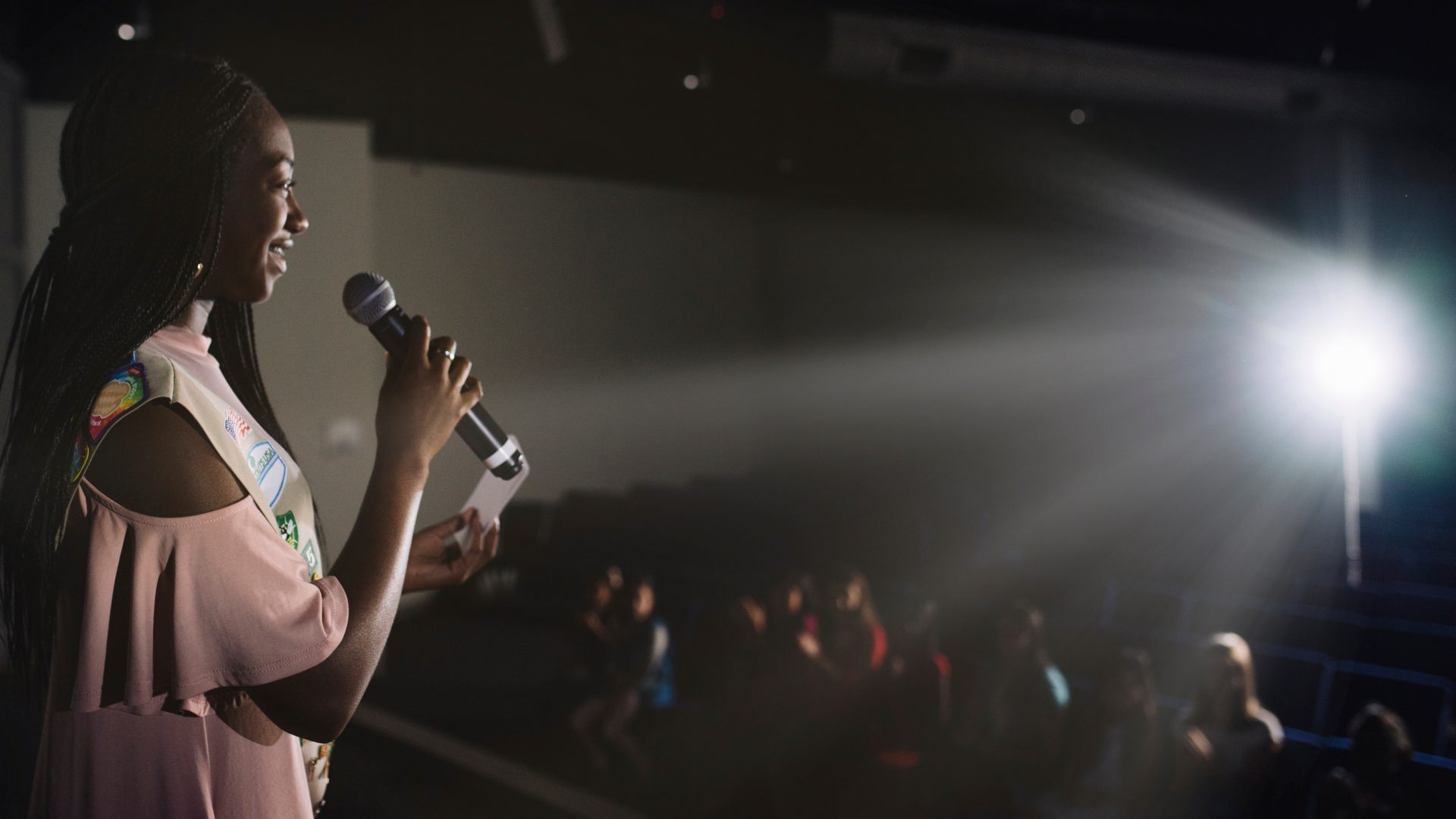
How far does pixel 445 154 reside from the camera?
5637 millimetres

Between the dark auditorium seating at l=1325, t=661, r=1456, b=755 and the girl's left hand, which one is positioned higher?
the girl's left hand

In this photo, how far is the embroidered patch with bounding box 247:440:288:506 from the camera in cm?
61

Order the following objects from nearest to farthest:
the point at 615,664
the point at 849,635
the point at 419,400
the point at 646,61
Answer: the point at 419,400 < the point at 849,635 < the point at 615,664 < the point at 646,61

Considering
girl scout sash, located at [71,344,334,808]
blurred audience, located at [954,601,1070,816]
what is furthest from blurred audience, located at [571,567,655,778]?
girl scout sash, located at [71,344,334,808]

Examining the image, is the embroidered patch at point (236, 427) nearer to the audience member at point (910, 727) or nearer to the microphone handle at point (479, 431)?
the microphone handle at point (479, 431)

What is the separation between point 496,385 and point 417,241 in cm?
84

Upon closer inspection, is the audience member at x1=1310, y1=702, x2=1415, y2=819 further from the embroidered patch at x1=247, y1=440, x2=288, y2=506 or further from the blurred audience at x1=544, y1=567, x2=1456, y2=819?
the embroidered patch at x1=247, y1=440, x2=288, y2=506

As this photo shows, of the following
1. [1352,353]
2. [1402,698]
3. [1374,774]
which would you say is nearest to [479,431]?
[1374,774]

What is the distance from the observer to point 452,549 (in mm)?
804

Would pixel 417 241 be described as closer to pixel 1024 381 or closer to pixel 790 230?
pixel 790 230

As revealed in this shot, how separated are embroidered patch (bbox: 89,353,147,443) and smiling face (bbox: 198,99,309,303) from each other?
0.10 m

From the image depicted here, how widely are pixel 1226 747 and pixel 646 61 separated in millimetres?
4988

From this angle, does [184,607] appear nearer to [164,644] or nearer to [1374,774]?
[164,644]

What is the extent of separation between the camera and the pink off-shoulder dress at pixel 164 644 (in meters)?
0.53
